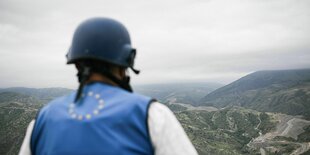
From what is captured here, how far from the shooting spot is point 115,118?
3.34 m

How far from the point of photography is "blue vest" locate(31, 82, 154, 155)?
3.25 m

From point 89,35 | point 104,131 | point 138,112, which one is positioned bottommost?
point 104,131

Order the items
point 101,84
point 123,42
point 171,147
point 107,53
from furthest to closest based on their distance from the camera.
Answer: point 123,42 → point 107,53 → point 101,84 → point 171,147

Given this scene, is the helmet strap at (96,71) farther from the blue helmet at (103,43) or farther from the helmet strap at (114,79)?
the blue helmet at (103,43)

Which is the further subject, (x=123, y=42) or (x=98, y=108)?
(x=123, y=42)

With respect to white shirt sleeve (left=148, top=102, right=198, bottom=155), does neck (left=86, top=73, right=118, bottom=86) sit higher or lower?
higher

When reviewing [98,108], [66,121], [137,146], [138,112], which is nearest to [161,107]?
[138,112]

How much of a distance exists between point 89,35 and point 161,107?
1.61 metres

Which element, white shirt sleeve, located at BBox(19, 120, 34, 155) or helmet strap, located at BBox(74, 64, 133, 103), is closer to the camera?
helmet strap, located at BBox(74, 64, 133, 103)

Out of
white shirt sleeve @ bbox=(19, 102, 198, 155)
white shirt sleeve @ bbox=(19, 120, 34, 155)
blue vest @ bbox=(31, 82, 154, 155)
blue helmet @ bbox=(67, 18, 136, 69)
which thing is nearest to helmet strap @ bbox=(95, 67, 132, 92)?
blue helmet @ bbox=(67, 18, 136, 69)

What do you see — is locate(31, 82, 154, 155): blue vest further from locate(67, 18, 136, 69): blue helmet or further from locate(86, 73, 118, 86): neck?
locate(67, 18, 136, 69): blue helmet

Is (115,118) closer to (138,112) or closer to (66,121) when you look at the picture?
(138,112)

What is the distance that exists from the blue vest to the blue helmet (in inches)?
23.6

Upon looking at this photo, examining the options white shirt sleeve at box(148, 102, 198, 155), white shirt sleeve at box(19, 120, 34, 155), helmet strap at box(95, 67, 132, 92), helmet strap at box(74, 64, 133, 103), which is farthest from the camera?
white shirt sleeve at box(19, 120, 34, 155)
